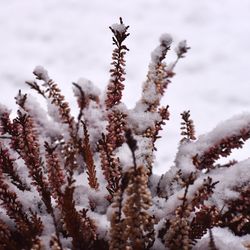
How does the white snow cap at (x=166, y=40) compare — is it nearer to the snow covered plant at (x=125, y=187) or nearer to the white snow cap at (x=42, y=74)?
the snow covered plant at (x=125, y=187)

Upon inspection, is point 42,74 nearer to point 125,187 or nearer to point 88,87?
point 88,87

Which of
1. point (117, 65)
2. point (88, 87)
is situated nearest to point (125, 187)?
point (117, 65)

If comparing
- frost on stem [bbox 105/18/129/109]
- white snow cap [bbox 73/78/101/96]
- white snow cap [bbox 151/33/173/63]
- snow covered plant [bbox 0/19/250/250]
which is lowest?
snow covered plant [bbox 0/19/250/250]

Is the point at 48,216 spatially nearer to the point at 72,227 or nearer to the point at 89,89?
the point at 72,227

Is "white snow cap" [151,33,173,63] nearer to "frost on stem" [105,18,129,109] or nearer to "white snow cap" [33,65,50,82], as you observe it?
"frost on stem" [105,18,129,109]

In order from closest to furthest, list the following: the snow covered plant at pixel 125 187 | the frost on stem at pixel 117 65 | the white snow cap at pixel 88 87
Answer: the snow covered plant at pixel 125 187
the frost on stem at pixel 117 65
the white snow cap at pixel 88 87

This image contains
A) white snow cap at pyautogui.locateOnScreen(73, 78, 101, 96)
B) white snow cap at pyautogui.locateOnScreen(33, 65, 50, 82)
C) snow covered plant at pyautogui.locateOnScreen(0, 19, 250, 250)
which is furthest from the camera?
white snow cap at pyautogui.locateOnScreen(73, 78, 101, 96)

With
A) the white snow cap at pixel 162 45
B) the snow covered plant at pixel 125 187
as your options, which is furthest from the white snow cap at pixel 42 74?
the white snow cap at pixel 162 45

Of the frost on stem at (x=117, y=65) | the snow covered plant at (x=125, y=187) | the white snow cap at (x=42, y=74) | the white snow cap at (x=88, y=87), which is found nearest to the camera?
the snow covered plant at (x=125, y=187)

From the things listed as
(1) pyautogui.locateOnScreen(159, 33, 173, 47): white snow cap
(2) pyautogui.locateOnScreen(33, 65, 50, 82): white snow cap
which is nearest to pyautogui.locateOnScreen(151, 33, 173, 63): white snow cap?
(1) pyautogui.locateOnScreen(159, 33, 173, 47): white snow cap
